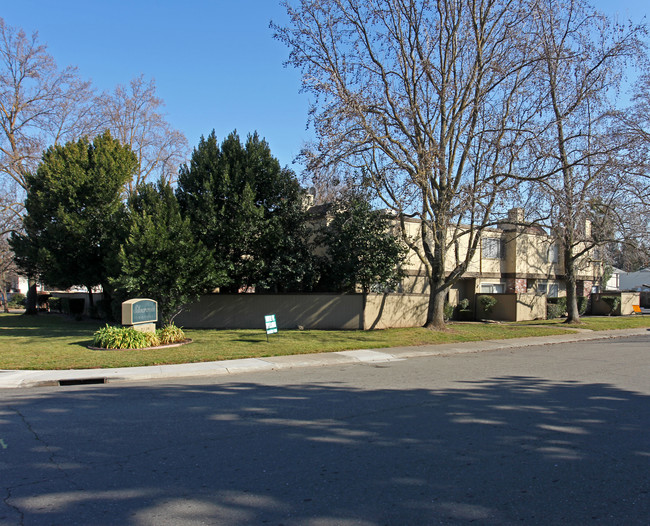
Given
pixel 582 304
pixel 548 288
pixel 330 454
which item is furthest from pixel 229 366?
pixel 582 304

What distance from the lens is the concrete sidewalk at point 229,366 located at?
11.3 metres

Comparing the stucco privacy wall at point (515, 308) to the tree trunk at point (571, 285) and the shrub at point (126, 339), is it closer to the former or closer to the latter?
the tree trunk at point (571, 285)

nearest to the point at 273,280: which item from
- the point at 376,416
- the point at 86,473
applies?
the point at 376,416

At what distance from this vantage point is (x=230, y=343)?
56.0 ft

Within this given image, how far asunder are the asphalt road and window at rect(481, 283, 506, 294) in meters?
20.1

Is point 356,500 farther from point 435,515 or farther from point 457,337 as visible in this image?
point 457,337

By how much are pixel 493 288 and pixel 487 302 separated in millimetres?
2765

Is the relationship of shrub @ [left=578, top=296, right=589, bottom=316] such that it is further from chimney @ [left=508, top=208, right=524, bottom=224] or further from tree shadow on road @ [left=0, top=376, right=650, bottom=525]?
tree shadow on road @ [left=0, top=376, right=650, bottom=525]

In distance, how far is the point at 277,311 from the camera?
878 inches

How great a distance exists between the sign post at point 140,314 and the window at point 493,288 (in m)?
19.9

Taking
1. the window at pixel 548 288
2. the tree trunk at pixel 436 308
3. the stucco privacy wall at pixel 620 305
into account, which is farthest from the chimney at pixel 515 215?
the stucco privacy wall at pixel 620 305

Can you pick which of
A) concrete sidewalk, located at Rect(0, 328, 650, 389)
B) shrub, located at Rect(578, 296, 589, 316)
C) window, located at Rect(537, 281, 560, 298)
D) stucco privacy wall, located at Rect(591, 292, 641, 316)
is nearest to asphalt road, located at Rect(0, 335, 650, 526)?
concrete sidewalk, located at Rect(0, 328, 650, 389)

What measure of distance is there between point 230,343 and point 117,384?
6287 mm

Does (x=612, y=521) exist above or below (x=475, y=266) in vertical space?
below
